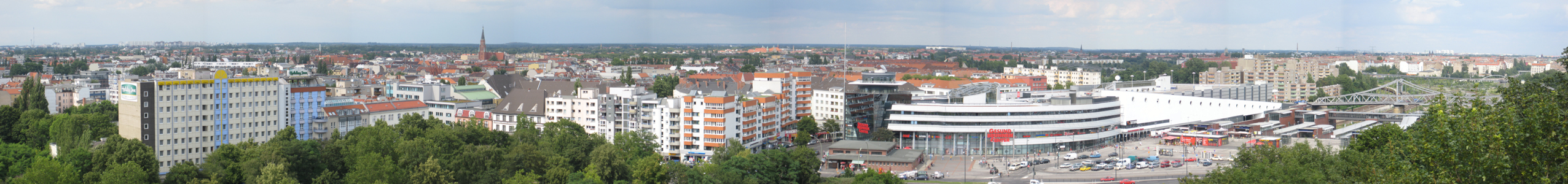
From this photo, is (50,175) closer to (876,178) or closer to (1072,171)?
(876,178)

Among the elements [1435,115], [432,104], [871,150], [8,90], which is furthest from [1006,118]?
[8,90]

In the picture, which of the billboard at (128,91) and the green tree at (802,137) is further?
the green tree at (802,137)

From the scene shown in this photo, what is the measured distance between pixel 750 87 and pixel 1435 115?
37.0 meters

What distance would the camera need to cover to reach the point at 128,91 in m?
33.3

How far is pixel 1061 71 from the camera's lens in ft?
291

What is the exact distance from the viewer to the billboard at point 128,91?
3306cm

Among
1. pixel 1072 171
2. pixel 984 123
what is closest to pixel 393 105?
pixel 984 123

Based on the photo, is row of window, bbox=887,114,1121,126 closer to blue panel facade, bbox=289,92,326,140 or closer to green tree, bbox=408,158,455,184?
green tree, bbox=408,158,455,184

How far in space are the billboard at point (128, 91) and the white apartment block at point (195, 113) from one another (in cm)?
2

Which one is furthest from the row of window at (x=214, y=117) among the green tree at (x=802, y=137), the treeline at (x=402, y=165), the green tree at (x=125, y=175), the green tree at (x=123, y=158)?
the green tree at (x=802, y=137)

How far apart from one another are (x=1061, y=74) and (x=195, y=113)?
6437 centimetres

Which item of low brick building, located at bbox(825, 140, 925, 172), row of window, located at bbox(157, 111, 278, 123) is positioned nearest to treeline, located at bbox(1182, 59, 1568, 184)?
low brick building, located at bbox(825, 140, 925, 172)

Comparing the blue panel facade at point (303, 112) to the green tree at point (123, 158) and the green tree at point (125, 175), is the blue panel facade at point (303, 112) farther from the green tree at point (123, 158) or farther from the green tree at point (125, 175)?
the green tree at point (125, 175)

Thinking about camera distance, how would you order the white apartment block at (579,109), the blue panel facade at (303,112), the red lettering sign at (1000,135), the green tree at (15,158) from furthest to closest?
1. the white apartment block at (579,109)
2. the red lettering sign at (1000,135)
3. the blue panel facade at (303,112)
4. the green tree at (15,158)
